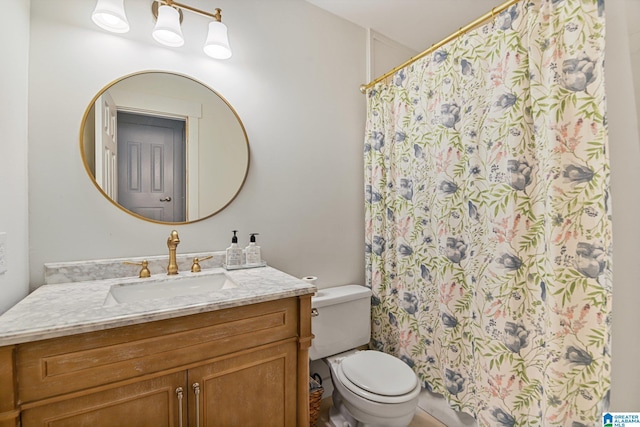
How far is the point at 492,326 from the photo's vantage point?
1.33 meters

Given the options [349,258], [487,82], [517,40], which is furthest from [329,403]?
[517,40]

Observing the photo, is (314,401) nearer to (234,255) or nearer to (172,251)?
(234,255)

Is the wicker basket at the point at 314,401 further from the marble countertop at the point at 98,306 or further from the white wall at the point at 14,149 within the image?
the white wall at the point at 14,149

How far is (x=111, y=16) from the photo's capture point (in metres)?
1.22

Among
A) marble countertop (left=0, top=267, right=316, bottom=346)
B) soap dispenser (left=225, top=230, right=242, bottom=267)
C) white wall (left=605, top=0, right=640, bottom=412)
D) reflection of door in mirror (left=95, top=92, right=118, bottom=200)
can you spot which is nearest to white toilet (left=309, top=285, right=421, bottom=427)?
marble countertop (left=0, top=267, right=316, bottom=346)

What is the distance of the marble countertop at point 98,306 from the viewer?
2.52 feet

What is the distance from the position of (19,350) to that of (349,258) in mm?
1659

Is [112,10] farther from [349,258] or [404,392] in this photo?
[404,392]

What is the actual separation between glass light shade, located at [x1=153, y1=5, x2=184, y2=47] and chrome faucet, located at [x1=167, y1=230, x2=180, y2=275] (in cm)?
91

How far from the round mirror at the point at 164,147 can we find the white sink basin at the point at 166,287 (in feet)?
1.03

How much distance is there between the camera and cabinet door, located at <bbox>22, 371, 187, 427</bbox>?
78 cm

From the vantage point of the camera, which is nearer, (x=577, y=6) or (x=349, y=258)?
(x=577, y=6)

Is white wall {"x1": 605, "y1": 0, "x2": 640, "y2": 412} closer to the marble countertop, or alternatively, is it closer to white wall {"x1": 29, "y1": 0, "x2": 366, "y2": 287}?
the marble countertop

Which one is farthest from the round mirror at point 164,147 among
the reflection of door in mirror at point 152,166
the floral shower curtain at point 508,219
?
the floral shower curtain at point 508,219
